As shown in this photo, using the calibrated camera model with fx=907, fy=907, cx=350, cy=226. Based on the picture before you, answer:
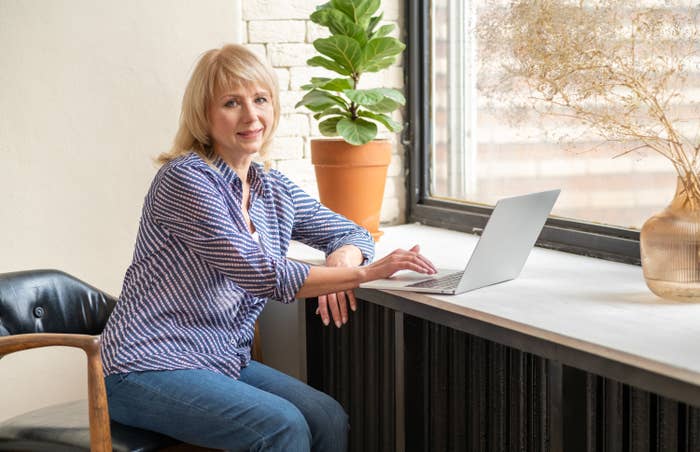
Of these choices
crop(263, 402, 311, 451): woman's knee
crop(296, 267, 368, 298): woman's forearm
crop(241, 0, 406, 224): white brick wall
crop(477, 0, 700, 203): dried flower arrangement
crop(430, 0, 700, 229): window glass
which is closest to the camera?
crop(263, 402, 311, 451): woman's knee

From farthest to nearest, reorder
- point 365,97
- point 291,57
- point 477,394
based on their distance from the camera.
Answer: point 291,57 → point 365,97 → point 477,394

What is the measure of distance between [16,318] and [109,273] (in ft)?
2.30

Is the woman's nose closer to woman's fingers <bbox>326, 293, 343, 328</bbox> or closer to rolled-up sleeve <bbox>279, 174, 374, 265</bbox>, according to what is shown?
rolled-up sleeve <bbox>279, 174, 374, 265</bbox>

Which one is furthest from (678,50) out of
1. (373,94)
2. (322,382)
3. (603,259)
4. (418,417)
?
(322,382)

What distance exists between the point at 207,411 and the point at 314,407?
11.3 inches

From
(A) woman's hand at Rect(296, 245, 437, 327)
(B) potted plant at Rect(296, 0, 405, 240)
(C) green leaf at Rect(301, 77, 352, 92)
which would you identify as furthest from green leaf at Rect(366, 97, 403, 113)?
(A) woman's hand at Rect(296, 245, 437, 327)

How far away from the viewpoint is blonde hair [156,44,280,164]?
7.02ft

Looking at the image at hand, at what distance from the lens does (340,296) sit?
7.31 feet

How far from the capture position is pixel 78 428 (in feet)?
6.36

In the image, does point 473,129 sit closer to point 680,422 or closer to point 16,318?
point 680,422

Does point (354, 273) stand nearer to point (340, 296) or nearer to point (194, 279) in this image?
point (340, 296)

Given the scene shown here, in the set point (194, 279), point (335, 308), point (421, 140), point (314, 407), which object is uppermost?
point (421, 140)

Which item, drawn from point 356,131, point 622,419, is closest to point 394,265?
point 622,419

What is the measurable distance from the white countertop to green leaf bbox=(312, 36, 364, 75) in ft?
1.95
